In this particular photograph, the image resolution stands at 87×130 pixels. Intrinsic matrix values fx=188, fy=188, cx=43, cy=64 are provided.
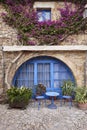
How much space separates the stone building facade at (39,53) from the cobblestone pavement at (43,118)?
1656 millimetres

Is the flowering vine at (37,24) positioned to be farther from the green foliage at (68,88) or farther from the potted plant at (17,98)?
the potted plant at (17,98)

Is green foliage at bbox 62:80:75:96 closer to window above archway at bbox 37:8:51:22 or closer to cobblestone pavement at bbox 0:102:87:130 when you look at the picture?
cobblestone pavement at bbox 0:102:87:130

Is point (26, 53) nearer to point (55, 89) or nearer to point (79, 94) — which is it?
point (55, 89)

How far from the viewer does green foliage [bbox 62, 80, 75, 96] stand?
331 inches

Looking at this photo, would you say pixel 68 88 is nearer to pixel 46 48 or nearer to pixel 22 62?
pixel 46 48

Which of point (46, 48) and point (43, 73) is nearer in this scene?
point (46, 48)

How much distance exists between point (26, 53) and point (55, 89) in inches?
86.3

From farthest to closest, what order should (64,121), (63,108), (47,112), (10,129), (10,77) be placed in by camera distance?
(10,77) → (63,108) → (47,112) → (64,121) → (10,129)

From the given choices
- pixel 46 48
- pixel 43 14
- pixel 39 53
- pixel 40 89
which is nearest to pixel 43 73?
pixel 40 89

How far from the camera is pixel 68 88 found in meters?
8.45

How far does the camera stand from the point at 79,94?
7.45 metres

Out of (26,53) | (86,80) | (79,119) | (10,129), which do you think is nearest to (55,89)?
(86,80)

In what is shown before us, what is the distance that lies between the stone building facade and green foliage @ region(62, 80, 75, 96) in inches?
13.5

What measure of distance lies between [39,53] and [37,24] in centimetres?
131
